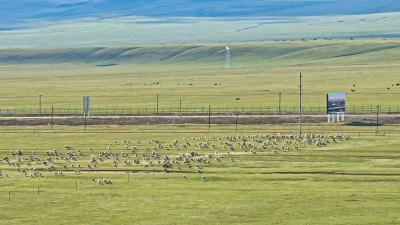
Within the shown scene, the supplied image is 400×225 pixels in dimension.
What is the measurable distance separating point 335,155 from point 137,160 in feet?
60.4

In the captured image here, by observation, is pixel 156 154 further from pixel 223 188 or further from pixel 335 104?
pixel 335 104

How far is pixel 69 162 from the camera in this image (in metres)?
72.1

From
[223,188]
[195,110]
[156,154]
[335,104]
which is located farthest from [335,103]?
[223,188]

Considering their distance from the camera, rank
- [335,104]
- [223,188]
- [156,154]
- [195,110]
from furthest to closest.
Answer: [195,110] < [335,104] < [156,154] < [223,188]

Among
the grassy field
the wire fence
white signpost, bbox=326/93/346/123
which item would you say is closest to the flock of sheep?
the grassy field

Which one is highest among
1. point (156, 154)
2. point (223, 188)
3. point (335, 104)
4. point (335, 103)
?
point (335, 103)

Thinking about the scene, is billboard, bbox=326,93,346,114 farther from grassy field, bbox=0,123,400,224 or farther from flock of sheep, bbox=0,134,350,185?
grassy field, bbox=0,123,400,224

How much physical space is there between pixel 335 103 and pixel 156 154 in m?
34.9

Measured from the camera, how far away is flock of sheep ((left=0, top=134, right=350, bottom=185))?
68.4m

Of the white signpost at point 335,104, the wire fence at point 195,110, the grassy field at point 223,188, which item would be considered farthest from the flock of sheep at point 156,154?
the wire fence at point 195,110

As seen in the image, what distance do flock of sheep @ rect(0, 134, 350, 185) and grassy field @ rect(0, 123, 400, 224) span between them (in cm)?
26

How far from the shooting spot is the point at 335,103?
336ft

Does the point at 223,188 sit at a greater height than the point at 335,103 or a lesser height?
lesser

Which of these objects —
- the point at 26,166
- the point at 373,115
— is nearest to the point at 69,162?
the point at 26,166
